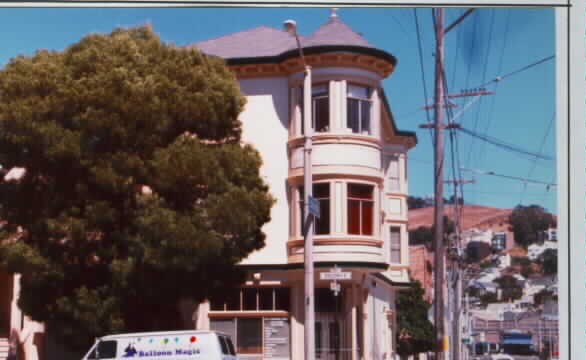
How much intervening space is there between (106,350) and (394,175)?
20.6 meters

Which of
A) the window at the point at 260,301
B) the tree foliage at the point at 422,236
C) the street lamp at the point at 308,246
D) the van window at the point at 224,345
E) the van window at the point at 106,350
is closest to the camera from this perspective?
the van window at the point at 106,350

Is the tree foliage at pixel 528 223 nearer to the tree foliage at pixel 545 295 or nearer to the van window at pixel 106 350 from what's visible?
the tree foliage at pixel 545 295

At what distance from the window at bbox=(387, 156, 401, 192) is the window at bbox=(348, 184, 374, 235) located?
9509 mm

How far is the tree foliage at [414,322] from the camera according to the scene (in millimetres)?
50656

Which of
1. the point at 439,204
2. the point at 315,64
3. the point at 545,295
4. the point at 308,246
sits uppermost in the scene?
the point at 315,64

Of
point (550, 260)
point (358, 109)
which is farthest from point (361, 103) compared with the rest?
point (550, 260)

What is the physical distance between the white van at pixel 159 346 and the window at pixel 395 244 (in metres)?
19.8

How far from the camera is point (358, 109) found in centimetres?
2780

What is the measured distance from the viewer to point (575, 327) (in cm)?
1493

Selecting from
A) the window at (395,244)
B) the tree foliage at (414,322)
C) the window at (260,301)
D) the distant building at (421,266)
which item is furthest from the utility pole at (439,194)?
the distant building at (421,266)

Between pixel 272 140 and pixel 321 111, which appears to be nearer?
pixel 321 111

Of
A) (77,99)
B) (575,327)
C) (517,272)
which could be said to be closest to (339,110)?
(77,99)

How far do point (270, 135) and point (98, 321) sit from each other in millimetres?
9907

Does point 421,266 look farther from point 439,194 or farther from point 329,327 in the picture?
point 439,194
